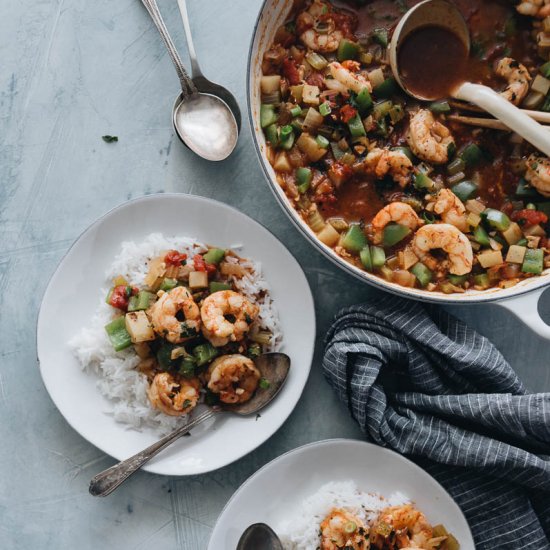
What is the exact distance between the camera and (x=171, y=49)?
2643 millimetres

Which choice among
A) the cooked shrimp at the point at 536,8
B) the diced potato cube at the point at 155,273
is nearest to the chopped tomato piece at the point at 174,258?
the diced potato cube at the point at 155,273

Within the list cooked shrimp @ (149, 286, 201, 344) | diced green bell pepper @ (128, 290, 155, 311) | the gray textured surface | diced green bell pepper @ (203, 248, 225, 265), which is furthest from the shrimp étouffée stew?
diced green bell pepper @ (128, 290, 155, 311)

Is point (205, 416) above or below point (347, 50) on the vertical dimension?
below

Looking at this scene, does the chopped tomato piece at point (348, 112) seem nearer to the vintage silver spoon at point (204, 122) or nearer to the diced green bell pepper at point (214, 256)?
the vintage silver spoon at point (204, 122)

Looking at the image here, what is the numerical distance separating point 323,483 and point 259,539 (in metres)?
0.37

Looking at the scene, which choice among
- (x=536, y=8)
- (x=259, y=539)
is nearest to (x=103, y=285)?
(x=259, y=539)

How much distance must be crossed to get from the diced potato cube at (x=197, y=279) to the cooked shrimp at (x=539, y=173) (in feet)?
4.70

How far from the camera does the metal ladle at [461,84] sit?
2430 mm

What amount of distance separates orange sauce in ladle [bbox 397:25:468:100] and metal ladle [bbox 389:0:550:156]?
0.6 inches

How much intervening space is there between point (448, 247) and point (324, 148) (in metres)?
0.65

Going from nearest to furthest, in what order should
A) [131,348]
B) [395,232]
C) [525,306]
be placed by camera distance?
1. [525,306]
2. [395,232]
3. [131,348]

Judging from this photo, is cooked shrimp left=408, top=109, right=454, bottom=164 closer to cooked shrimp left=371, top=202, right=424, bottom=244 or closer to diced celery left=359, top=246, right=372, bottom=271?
cooked shrimp left=371, top=202, right=424, bottom=244

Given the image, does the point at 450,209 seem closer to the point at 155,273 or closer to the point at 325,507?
the point at 155,273

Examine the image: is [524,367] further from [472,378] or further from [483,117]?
[483,117]
